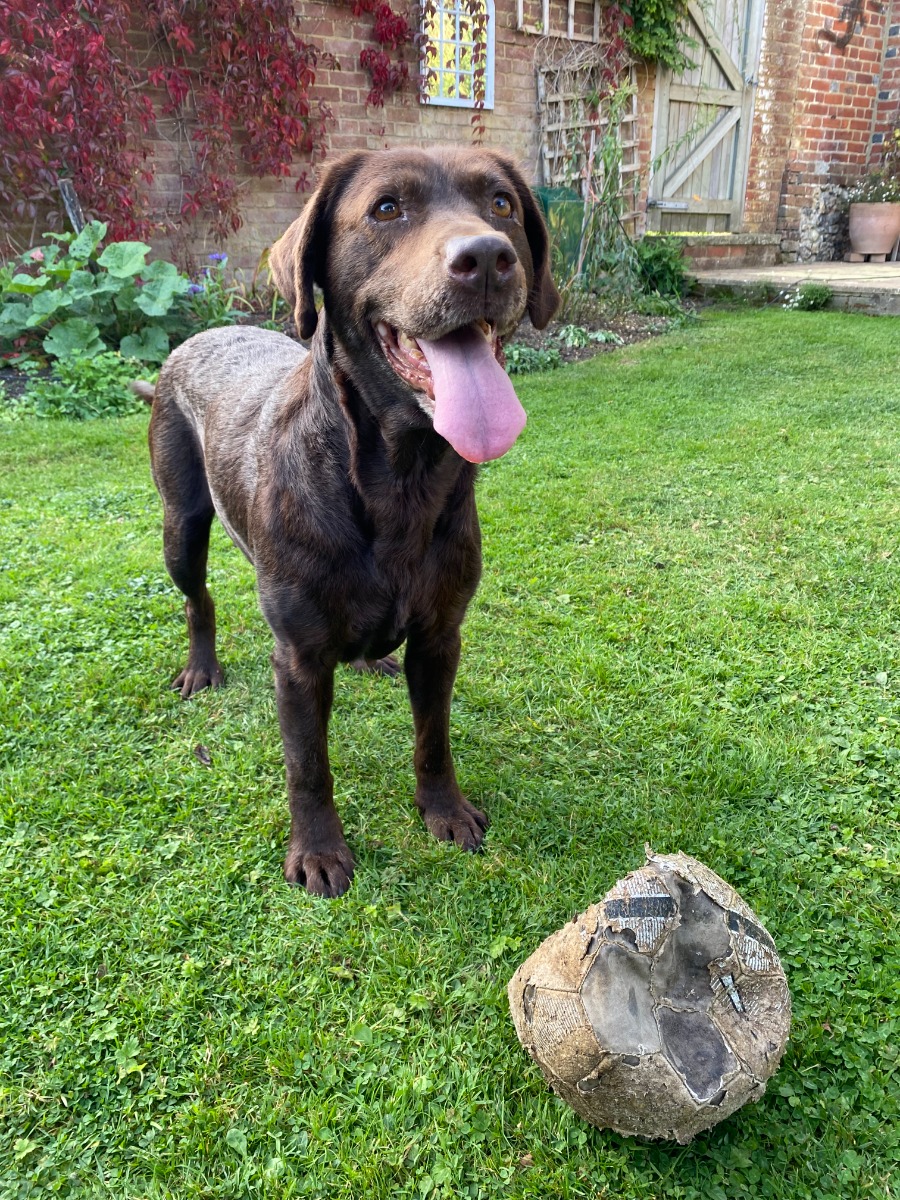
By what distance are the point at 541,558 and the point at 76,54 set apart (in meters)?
6.45

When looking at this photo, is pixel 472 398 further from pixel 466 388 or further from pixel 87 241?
pixel 87 241

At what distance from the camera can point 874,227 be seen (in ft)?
39.8

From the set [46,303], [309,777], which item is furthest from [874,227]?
[309,777]

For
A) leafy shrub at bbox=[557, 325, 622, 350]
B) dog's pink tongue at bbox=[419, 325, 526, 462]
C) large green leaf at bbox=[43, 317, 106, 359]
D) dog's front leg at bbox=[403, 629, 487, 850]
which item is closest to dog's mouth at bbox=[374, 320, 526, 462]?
dog's pink tongue at bbox=[419, 325, 526, 462]

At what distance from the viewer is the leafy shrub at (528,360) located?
24.4 ft

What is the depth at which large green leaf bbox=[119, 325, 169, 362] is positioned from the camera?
6.89 meters

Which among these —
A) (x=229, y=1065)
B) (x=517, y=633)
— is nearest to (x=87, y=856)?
(x=229, y=1065)

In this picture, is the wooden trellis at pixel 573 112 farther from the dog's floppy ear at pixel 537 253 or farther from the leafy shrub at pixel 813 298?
the dog's floppy ear at pixel 537 253

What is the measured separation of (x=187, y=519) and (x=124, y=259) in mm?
5064

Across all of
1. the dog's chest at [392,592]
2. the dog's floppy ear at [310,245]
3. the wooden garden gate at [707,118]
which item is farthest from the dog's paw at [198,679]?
the wooden garden gate at [707,118]

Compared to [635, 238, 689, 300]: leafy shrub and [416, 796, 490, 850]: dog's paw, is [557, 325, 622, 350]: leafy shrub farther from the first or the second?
[416, 796, 490, 850]: dog's paw

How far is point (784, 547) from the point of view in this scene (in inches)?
157

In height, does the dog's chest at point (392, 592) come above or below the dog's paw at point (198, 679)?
above

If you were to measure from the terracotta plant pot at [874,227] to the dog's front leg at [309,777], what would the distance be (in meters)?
13.2
